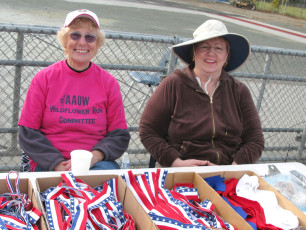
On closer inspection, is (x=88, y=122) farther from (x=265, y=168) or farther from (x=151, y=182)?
(x=265, y=168)

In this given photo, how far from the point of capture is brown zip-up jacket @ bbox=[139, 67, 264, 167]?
8.94 feet

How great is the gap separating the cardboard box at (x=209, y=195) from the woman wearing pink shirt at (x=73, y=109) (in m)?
0.78

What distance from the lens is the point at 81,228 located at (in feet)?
4.46

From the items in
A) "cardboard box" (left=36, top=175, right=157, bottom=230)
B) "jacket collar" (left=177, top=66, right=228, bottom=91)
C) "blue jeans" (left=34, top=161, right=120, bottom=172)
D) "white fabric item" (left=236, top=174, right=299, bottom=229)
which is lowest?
"blue jeans" (left=34, top=161, right=120, bottom=172)

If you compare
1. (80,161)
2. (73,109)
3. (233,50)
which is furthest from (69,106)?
(233,50)

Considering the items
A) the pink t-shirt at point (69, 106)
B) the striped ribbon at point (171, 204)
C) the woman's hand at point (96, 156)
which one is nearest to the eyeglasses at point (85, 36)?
the pink t-shirt at point (69, 106)

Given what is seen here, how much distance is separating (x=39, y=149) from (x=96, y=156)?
38cm

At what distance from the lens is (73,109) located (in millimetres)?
2514

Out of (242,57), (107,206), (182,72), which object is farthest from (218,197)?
(242,57)

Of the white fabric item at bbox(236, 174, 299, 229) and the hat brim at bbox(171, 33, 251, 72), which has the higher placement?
the hat brim at bbox(171, 33, 251, 72)

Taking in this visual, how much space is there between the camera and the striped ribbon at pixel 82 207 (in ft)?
4.58

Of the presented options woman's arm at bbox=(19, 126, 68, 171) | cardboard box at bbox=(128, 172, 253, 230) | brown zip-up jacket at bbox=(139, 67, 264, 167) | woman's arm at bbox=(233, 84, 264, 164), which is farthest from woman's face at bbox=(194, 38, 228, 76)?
woman's arm at bbox=(19, 126, 68, 171)

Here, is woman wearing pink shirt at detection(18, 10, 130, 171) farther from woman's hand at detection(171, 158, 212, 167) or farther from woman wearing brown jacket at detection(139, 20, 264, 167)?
woman's hand at detection(171, 158, 212, 167)

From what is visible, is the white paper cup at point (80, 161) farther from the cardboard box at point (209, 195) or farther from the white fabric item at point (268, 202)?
the white fabric item at point (268, 202)
